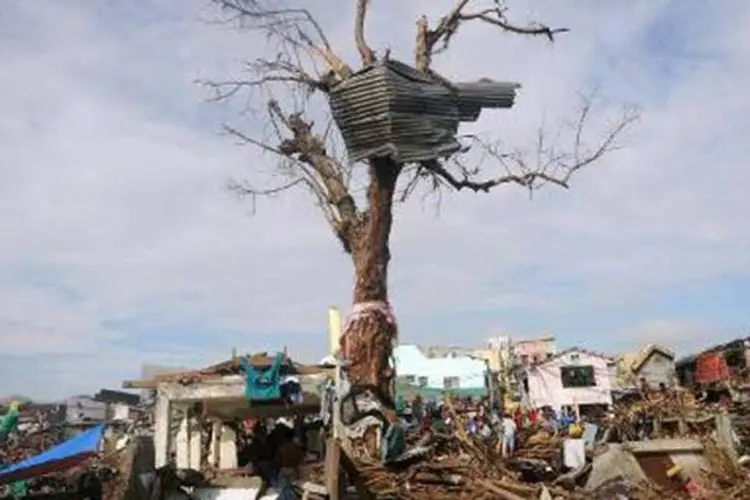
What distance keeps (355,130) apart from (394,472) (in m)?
5.59

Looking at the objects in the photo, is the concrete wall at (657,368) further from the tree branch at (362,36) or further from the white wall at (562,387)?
the tree branch at (362,36)

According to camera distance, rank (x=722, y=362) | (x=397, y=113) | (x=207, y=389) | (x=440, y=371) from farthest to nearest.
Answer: (x=440, y=371) < (x=722, y=362) < (x=207, y=389) < (x=397, y=113)

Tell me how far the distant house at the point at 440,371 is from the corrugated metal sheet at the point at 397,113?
113 feet

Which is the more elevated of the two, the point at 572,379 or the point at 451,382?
the point at 451,382

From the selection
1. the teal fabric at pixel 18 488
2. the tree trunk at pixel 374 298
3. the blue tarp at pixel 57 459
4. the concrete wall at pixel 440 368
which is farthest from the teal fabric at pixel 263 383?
the concrete wall at pixel 440 368

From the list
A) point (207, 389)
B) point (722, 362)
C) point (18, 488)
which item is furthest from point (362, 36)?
point (722, 362)

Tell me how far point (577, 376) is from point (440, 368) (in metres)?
9.60

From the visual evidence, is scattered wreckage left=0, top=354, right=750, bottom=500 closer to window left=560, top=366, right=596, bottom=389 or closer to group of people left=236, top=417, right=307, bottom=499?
group of people left=236, top=417, right=307, bottom=499

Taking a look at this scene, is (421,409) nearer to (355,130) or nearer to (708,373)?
(355,130)

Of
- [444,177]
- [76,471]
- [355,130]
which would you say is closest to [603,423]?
[444,177]

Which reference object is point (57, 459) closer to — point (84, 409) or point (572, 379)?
point (84, 409)

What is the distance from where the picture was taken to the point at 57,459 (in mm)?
13906

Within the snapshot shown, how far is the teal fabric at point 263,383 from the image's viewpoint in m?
14.1

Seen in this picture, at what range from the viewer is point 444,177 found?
1529cm
